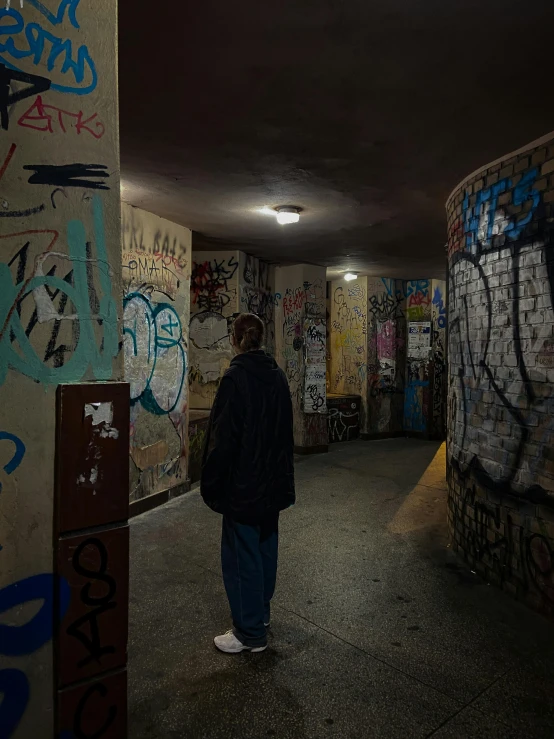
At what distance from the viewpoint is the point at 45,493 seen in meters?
1.43

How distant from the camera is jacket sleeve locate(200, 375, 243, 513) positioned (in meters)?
2.83

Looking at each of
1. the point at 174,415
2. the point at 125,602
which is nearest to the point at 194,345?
the point at 174,415

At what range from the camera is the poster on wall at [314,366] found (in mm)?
8758

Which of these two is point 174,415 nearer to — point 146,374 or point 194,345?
point 146,374

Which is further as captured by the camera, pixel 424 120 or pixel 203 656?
pixel 424 120

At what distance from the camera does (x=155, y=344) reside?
5.62 m

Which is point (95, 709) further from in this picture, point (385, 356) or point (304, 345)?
point (385, 356)

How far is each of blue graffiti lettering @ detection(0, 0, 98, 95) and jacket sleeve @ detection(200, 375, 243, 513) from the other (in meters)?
1.67

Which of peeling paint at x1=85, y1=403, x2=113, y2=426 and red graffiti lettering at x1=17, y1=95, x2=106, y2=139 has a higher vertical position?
red graffiti lettering at x1=17, y1=95, x2=106, y2=139

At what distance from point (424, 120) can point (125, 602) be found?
10.8ft

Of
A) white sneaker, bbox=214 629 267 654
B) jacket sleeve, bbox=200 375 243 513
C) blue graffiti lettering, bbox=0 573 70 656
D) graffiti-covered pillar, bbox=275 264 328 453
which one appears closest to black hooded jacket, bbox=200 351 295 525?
jacket sleeve, bbox=200 375 243 513

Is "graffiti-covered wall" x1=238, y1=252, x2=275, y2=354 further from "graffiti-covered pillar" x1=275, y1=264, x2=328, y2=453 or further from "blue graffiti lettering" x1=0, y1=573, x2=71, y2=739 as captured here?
"blue graffiti lettering" x1=0, y1=573, x2=71, y2=739

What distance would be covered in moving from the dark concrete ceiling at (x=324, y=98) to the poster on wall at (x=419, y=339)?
5374 millimetres

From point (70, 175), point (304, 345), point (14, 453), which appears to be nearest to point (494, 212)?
point (70, 175)
